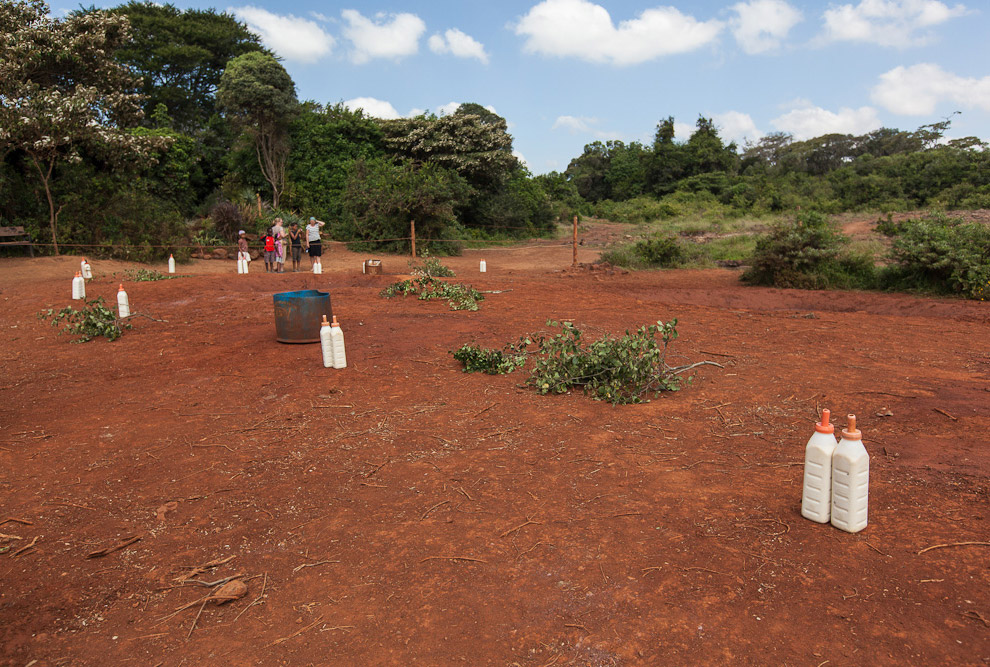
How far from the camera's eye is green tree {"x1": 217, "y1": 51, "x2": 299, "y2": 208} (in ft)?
69.7

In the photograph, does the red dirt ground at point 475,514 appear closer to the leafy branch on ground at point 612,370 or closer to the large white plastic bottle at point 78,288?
the leafy branch on ground at point 612,370

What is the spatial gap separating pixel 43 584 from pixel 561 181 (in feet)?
98.5

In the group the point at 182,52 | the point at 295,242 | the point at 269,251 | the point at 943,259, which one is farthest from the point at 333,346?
the point at 182,52

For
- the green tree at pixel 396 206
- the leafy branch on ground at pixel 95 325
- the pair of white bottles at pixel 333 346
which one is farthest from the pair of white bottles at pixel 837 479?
the green tree at pixel 396 206

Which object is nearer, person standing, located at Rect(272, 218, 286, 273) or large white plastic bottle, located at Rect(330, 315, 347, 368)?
large white plastic bottle, located at Rect(330, 315, 347, 368)

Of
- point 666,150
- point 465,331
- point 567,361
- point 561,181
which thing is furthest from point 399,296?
point 666,150

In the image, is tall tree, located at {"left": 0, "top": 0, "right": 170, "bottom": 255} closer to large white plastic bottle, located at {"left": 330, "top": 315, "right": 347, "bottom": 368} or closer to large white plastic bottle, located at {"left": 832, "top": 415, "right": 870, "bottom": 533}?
large white plastic bottle, located at {"left": 330, "top": 315, "right": 347, "bottom": 368}

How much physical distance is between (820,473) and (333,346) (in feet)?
14.4

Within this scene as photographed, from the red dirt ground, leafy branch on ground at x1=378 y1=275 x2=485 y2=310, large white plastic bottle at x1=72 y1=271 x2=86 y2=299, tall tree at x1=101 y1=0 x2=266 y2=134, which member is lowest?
the red dirt ground

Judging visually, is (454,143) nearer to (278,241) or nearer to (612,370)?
(278,241)

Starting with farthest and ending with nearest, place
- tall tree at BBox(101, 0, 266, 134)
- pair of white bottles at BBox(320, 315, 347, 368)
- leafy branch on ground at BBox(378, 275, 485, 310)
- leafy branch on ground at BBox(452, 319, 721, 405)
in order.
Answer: tall tree at BBox(101, 0, 266, 134)
leafy branch on ground at BBox(378, 275, 485, 310)
pair of white bottles at BBox(320, 315, 347, 368)
leafy branch on ground at BBox(452, 319, 721, 405)

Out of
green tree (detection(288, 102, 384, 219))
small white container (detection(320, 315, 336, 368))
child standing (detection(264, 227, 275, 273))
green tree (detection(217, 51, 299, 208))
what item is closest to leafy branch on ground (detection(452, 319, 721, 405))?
small white container (detection(320, 315, 336, 368))

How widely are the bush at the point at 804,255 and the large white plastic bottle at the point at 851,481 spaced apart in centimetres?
1062

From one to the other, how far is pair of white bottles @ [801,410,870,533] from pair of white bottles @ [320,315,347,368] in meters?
4.25
